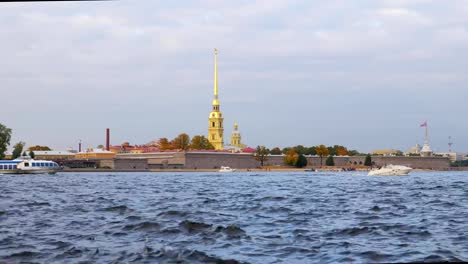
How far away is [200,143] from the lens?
13650 centimetres

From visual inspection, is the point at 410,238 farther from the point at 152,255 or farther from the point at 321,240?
the point at 152,255

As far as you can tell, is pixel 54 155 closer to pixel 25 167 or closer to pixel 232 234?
pixel 25 167

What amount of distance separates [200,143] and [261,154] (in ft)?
36.9

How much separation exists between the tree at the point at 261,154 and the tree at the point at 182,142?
42.5 feet

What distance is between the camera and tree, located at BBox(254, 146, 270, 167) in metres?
133

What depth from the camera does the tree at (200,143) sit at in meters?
136

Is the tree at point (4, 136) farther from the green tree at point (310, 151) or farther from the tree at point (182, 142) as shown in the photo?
the green tree at point (310, 151)

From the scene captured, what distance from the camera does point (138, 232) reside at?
12695 millimetres

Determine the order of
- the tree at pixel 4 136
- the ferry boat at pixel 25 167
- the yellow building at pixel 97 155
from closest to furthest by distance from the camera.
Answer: the ferry boat at pixel 25 167, the tree at pixel 4 136, the yellow building at pixel 97 155

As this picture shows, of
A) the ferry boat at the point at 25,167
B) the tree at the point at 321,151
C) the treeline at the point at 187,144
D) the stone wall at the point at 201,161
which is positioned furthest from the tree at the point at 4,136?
the tree at the point at 321,151

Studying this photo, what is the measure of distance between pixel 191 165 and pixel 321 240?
10757cm

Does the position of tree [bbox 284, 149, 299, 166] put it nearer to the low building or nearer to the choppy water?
the low building

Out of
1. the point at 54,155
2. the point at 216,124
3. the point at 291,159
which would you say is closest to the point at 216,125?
the point at 216,124

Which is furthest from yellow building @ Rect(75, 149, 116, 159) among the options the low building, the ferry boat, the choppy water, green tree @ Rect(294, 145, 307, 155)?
the choppy water
